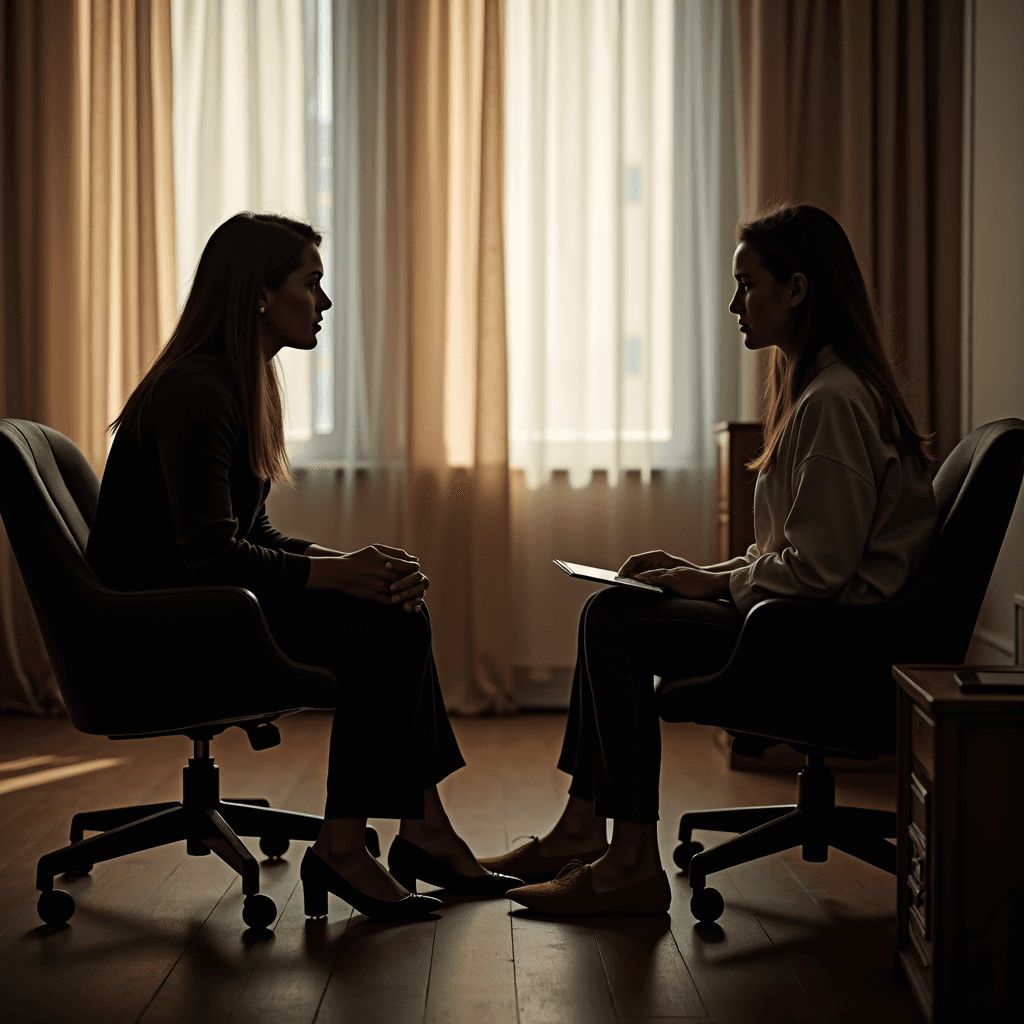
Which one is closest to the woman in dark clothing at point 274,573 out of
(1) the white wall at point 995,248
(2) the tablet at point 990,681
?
(2) the tablet at point 990,681

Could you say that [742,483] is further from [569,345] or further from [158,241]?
[158,241]

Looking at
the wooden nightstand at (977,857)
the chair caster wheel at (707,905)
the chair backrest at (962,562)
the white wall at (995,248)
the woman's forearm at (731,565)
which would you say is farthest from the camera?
the white wall at (995,248)

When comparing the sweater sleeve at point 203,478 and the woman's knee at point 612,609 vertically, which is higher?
the sweater sleeve at point 203,478

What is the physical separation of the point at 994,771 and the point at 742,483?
173cm

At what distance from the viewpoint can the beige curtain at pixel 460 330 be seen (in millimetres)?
3602

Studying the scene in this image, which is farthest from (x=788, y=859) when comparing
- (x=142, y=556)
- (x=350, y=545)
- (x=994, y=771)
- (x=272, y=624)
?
(x=350, y=545)

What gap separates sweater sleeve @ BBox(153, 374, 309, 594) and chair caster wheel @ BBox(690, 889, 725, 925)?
0.90 m

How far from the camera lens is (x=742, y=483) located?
302cm

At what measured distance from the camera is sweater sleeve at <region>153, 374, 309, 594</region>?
1782 mm

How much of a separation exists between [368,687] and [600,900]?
543 millimetres

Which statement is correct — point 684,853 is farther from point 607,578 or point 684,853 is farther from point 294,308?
point 294,308

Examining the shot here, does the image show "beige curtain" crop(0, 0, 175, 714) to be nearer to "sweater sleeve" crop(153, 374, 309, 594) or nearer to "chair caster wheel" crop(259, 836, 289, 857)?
"chair caster wheel" crop(259, 836, 289, 857)

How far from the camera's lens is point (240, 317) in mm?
1946

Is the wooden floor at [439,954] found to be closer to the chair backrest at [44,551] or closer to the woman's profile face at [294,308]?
the chair backrest at [44,551]
